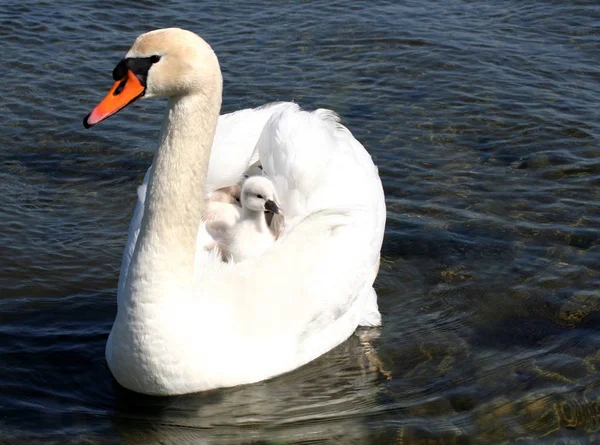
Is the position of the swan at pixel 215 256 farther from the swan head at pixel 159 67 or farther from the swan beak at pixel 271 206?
the swan beak at pixel 271 206

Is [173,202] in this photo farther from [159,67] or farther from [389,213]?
[389,213]

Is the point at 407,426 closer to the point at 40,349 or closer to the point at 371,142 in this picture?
the point at 40,349

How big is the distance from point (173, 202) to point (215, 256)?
0.62m

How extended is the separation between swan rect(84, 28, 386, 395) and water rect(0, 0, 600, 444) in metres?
0.24

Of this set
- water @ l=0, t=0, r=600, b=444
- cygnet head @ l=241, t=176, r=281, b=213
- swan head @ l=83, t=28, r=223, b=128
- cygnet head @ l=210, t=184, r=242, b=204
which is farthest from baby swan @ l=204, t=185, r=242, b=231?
swan head @ l=83, t=28, r=223, b=128

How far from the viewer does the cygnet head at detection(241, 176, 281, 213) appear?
5.49 metres

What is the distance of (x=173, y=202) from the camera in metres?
Result: 4.89

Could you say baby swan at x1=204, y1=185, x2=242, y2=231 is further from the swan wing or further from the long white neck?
the long white neck

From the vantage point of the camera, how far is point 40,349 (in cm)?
566

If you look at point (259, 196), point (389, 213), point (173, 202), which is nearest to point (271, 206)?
point (259, 196)

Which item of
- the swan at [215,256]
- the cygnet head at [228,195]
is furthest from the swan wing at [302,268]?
the cygnet head at [228,195]

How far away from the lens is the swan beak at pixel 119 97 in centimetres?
441

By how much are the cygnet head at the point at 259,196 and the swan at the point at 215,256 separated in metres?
0.15

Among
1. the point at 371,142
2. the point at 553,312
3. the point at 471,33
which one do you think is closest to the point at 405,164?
the point at 371,142
